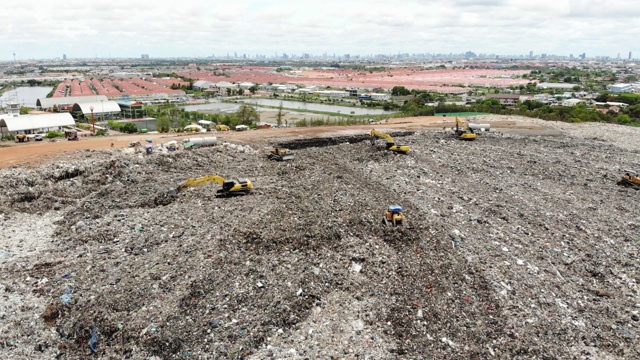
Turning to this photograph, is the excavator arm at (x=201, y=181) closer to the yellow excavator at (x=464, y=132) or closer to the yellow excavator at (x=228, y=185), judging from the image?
the yellow excavator at (x=228, y=185)

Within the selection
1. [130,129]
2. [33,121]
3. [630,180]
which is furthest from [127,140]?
[630,180]

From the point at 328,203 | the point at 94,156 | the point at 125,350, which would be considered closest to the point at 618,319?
the point at 328,203

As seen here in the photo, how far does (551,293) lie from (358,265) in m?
3.21

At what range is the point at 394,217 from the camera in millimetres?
8859

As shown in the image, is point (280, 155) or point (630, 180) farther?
point (280, 155)

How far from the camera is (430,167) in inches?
546

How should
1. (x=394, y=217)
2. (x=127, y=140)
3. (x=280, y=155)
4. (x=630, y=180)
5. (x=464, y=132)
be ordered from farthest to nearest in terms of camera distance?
(x=464, y=132) < (x=127, y=140) < (x=280, y=155) < (x=630, y=180) < (x=394, y=217)

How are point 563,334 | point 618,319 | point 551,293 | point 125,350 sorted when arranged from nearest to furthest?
point 125,350, point 563,334, point 618,319, point 551,293

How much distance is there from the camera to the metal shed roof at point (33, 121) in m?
22.9

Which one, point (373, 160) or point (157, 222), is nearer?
point (157, 222)

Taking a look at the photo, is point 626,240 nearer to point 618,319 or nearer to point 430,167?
point 618,319

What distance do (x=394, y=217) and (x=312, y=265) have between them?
7.44 ft

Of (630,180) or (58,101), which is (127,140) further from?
(58,101)

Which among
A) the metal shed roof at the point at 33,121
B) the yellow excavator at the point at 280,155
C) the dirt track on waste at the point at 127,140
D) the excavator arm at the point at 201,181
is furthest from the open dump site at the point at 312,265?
the metal shed roof at the point at 33,121
